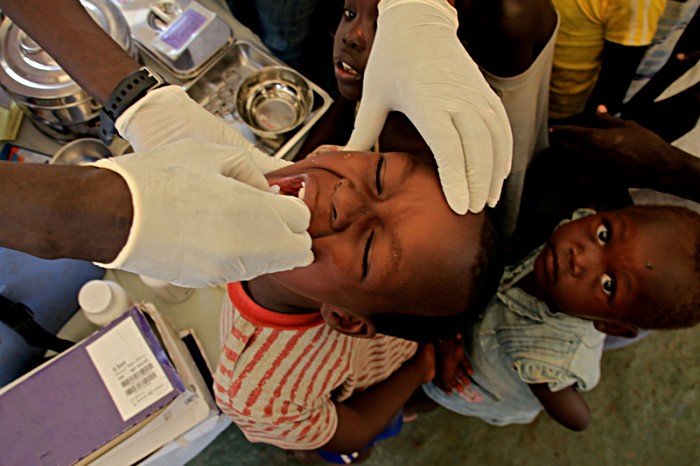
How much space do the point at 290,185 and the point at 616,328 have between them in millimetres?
982

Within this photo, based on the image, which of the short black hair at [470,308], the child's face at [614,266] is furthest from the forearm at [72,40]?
the child's face at [614,266]

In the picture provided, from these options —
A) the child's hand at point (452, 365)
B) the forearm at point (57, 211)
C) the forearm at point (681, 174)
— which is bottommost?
the child's hand at point (452, 365)

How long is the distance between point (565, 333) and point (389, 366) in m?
0.51

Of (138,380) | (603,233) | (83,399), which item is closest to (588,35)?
(603,233)

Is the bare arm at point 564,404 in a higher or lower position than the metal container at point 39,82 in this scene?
lower

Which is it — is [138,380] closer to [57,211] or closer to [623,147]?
[57,211]

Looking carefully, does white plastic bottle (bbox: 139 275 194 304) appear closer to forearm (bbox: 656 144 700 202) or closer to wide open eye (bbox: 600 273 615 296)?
wide open eye (bbox: 600 273 615 296)

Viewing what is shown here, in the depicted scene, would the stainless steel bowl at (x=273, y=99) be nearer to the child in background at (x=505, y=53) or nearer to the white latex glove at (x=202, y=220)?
the child in background at (x=505, y=53)

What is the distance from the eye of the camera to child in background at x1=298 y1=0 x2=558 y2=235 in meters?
1.15

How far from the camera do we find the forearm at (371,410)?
4.03 ft

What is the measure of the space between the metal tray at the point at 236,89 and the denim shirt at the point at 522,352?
83 cm

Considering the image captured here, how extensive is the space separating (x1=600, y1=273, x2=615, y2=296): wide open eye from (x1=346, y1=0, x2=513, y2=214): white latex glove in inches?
17.3

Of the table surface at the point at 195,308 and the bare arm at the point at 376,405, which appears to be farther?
the table surface at the point at 195,308

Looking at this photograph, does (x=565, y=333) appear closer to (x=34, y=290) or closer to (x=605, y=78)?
(x=605, y=78)
